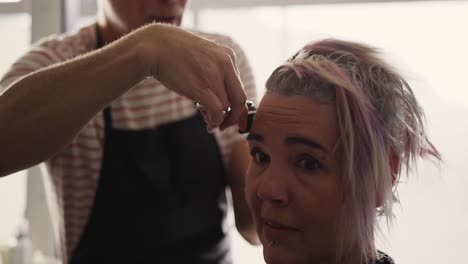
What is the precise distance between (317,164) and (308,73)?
21 cm

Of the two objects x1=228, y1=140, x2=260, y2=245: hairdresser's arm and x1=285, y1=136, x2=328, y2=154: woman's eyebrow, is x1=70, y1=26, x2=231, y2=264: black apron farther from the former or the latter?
x1=285, y1=136, x2=328, y2=154: woman's eyebrow

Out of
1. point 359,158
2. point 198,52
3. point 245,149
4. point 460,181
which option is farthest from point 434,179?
point 198,52

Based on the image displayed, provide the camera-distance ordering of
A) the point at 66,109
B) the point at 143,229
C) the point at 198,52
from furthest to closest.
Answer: the point at 143,229 → the point at 66,109 → the point at 198,52

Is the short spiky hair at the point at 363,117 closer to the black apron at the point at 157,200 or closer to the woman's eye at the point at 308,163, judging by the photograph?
the woman's eye at the point at 308,163

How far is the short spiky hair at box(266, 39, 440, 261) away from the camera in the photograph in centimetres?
144

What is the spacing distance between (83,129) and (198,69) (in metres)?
0.71

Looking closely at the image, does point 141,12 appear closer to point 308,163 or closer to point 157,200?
point 157,200

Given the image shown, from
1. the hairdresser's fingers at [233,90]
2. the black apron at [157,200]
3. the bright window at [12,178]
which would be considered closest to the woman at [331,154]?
the hairdresser's fingers at [233,90]

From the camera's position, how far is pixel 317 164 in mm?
1451

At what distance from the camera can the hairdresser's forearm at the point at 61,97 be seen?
1317 millimetres

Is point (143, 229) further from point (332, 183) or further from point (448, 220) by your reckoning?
point (448, 220)

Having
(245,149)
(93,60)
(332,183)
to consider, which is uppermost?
(93,60)

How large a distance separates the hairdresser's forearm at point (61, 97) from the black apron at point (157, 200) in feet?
1.58

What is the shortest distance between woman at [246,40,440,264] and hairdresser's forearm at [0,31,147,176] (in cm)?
36
